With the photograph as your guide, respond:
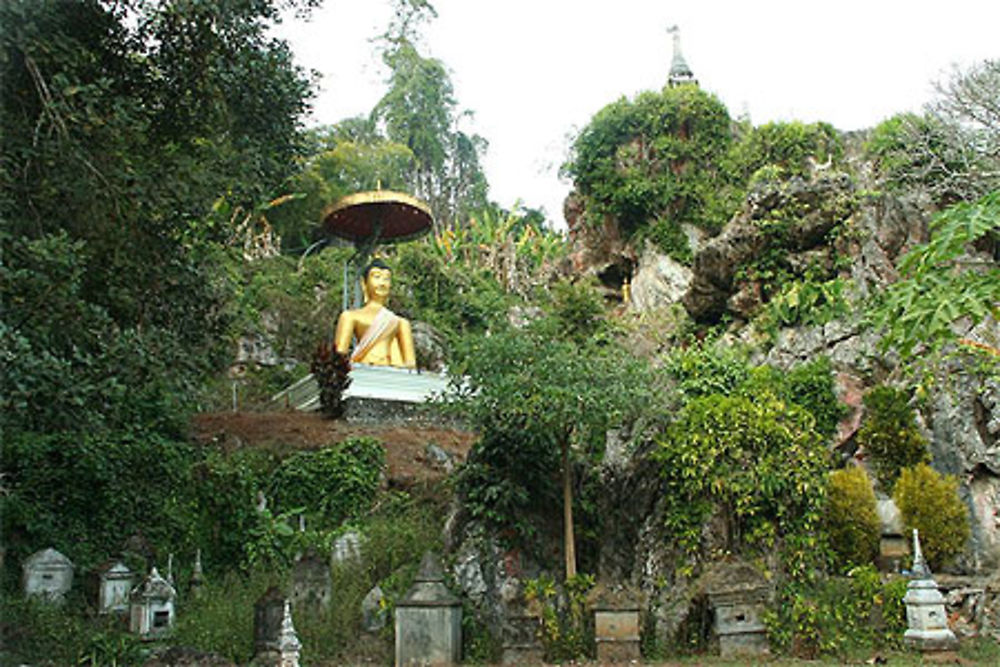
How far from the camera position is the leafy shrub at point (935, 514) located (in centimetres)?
750

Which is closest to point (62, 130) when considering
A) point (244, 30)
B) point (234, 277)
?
point (244, 30)

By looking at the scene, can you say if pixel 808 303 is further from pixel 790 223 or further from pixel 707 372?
pixel 707 372

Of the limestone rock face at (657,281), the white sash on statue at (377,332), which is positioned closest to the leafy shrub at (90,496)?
the white sash on statue at (377,332)

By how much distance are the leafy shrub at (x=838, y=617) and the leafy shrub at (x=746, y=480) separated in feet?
0.89

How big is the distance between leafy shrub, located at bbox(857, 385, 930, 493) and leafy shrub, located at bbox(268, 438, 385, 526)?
5.47 m

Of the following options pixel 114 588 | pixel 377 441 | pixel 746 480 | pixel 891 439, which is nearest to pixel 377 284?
pixel 377 441

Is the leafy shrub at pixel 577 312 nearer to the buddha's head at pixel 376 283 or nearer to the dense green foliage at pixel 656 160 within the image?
the buddha's head at pixel 376 283

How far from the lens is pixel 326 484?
10.0m

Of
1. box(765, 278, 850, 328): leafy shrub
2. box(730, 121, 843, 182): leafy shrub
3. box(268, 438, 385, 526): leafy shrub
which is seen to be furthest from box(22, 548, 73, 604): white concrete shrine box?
box(730, 121, 843, 182): leafy shrub

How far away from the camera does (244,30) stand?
774cm

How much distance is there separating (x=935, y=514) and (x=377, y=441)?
247 inches

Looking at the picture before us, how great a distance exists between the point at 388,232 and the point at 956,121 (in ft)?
32.2

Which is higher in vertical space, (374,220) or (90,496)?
(374,220)

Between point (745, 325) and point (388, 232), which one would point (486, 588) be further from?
point (388, 232)
